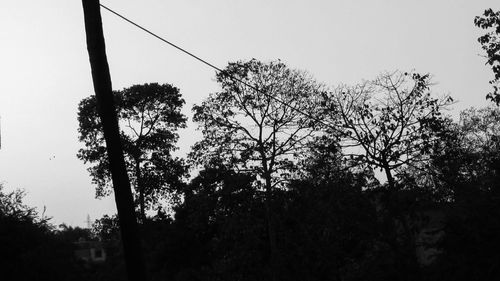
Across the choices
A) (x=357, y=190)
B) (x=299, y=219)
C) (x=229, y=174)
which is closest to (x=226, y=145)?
(x=229, y=174)

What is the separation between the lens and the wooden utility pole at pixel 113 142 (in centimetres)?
754

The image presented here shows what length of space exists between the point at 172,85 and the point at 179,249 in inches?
579

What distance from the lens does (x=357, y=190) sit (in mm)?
22562

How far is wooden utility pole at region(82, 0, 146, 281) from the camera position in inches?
297

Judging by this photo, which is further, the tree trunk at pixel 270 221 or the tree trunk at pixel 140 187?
the tree trunk at pixel 140 187

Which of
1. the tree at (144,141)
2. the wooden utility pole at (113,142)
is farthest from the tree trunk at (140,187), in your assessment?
the wooden utility pole at (113,142)

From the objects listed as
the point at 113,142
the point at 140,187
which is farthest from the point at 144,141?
the point at 113,142

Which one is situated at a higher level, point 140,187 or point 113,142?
point 140,187

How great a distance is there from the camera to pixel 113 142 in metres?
7.96

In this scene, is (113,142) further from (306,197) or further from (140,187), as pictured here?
(140,187)

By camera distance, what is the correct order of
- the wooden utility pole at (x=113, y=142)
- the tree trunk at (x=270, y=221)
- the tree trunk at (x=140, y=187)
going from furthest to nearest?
the tree trunk at (x=140, y=187) → the tree trunk at (x=270, y=221) → the wooden utility pole at (x=113, y=142)

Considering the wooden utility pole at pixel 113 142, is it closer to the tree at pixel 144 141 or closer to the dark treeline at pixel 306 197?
the dark treeline at pixel 306 197

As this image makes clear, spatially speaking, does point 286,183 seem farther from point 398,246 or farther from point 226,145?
point 398,246

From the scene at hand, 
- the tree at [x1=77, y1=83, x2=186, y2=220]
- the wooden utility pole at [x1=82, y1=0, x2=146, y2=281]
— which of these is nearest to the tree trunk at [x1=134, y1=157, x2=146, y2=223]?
the tree at [x1=77, y1=83, x2=186, y2=220]
